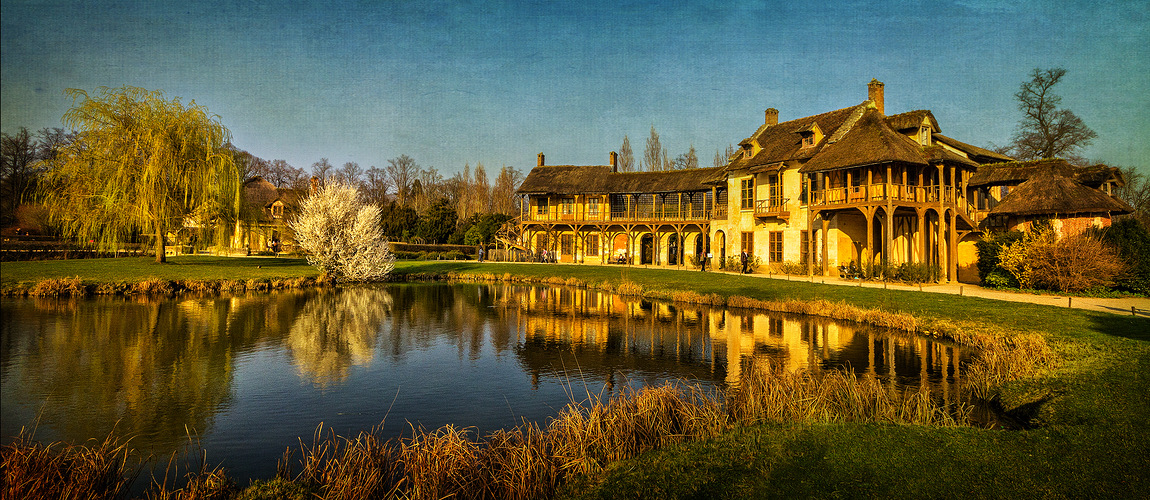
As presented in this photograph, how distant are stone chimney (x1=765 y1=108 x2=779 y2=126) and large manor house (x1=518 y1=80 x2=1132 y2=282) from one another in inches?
2.5

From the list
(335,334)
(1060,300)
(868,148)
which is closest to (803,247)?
(868,148)

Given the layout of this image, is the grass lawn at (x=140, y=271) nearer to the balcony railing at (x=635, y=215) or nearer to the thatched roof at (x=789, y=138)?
the balcony railing at (x=635, y=215)

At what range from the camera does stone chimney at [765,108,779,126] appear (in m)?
36.6

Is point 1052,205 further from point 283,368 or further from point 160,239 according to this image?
point 160,239

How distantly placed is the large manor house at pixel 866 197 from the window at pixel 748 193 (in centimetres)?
7

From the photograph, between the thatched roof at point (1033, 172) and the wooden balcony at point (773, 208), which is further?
the wooden balcony at point (773, 208)

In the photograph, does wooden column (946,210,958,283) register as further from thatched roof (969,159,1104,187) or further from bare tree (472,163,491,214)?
bare tree (472,163,491,214)

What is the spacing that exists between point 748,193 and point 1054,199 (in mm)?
13810

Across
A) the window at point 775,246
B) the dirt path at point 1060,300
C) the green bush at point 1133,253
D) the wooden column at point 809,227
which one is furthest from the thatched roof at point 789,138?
the green bush at point 1133,253

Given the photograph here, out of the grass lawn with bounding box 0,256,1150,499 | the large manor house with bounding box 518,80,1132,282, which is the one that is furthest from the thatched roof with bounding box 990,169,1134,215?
the grass lawn with bounding box 0,256,1150,499

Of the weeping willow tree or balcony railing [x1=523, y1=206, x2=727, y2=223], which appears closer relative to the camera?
the weeping willow tree

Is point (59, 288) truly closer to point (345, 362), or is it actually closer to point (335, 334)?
point (335, 334)

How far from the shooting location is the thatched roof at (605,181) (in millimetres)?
40812

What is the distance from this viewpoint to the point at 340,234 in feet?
93.6
